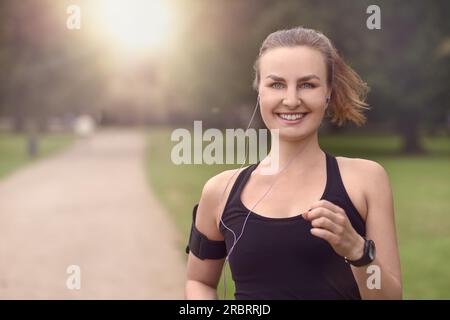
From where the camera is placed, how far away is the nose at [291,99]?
191 centimetres

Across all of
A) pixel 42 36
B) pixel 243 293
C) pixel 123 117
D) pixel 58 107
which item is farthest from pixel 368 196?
pixel 123 117

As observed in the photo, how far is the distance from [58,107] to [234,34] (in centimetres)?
2398

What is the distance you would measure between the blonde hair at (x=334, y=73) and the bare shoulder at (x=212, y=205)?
0.32 m

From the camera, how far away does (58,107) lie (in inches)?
1934

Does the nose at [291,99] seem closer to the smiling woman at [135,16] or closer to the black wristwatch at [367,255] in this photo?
the black wristwatch at [367,255]

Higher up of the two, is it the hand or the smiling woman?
the smiling woman

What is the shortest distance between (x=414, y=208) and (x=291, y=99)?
40.4 feet

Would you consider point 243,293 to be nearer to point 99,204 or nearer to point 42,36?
point 99,204

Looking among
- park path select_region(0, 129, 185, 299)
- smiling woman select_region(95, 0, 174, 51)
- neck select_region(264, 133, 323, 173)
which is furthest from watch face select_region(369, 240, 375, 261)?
smiling woman select_region(95, 0, 174, 51)

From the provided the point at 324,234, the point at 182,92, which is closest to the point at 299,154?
the point at 324,234

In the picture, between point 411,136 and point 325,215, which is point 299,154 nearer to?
point 325,215

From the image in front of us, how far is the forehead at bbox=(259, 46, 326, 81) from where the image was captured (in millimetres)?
1922

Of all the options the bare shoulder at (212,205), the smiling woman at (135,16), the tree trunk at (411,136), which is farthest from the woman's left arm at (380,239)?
the tree trunk at (411,136)

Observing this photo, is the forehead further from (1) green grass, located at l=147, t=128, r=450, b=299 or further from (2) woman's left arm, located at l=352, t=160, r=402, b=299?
(1) green grass, located at l=147, t=128, r=450, b=299
